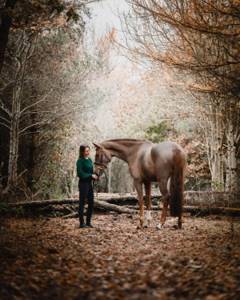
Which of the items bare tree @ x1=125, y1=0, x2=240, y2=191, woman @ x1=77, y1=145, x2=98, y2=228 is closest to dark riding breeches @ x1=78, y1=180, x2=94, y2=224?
woman @ x1=77, y1=145, x2=98, y2=228

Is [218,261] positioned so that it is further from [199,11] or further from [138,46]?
[138,46]

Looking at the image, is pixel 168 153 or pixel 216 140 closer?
pixel 168 153

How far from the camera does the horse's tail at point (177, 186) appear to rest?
973 centimetres

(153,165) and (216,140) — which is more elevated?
(216,140)

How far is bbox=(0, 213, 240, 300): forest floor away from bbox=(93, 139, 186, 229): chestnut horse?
0.90m

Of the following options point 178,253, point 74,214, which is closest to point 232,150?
point 74,214

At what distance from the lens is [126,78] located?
126 ft

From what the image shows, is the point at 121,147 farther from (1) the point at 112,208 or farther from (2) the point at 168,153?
(1) the point at 112,208

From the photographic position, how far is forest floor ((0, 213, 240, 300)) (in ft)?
13.8

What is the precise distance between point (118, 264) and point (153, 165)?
495cm

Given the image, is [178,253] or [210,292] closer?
[210,292]

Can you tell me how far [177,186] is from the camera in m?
9.78

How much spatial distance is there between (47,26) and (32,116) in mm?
4319

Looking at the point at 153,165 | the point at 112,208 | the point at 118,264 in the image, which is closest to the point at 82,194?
the point at 153,165
